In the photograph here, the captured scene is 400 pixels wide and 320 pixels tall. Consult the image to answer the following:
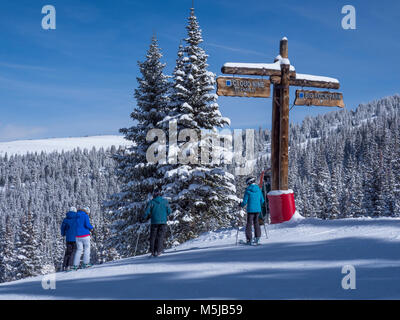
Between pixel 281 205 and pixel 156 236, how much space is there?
12.3 feet

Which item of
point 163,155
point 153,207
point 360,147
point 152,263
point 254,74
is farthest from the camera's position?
point 360,147

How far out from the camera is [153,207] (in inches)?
355

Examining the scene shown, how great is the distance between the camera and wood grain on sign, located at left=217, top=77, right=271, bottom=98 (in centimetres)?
959

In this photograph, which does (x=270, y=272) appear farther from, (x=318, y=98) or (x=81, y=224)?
(x=318, y=98)

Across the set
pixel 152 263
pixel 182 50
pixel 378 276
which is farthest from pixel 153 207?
pixel 182 50

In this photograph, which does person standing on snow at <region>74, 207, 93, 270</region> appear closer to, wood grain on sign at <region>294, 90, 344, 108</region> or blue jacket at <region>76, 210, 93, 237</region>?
blue jacket at <region>76, 210, 93, 237</region>

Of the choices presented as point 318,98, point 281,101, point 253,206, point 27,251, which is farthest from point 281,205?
point 27,251

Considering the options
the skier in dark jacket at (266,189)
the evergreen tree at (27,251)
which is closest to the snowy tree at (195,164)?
the skier in dark jacket at (266,189)

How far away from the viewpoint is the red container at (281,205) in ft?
32.3

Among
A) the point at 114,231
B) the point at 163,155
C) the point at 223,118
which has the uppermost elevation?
the point at 223,118

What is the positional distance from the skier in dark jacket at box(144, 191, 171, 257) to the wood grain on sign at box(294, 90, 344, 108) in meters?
5.03

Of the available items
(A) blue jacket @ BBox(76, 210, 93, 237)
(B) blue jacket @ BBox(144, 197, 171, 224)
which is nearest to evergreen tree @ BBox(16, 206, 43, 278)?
(A) blue jacket @ BBox(76, 210, 93, 237)
